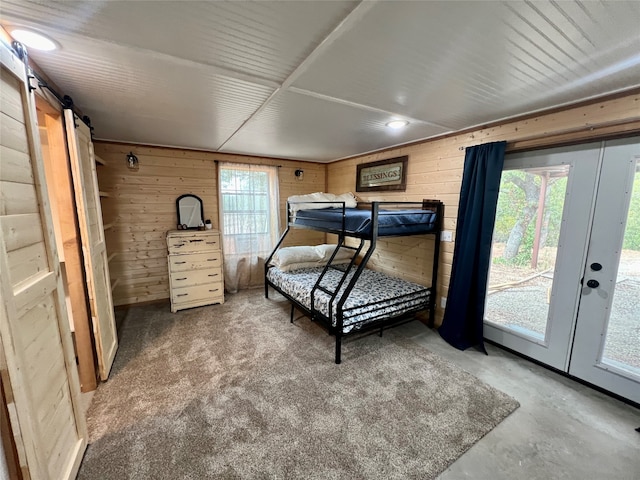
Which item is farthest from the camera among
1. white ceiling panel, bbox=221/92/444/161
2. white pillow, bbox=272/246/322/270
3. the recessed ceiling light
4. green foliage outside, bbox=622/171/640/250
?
white pillow, bbox=272/246/322/270

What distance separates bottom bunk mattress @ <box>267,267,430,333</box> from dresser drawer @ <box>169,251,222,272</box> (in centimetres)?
81

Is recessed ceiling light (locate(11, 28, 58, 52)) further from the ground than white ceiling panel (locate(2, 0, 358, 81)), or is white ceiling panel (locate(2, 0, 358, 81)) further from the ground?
recessed ceiling light (locate(11, 28, 58, 52))

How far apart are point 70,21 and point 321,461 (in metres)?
2.44

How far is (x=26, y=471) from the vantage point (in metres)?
1.02

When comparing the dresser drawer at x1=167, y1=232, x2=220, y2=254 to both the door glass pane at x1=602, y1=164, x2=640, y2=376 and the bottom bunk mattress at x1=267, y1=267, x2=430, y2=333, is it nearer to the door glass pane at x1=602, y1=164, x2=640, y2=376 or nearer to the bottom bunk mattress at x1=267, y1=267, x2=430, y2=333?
the bottom bunk mattress at x1=267, y1=267, x2=430, y2=333

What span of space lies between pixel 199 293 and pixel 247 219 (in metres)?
1.35

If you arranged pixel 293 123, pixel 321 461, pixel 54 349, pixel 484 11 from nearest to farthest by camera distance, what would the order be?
pixel 484 11, pixel 54 349, pixel 321 461, pixel 293 123

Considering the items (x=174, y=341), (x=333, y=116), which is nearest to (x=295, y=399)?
(x=174, y=341)

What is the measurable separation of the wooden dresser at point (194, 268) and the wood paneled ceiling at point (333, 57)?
1485mm

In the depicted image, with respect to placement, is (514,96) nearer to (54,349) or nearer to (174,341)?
(54,349)

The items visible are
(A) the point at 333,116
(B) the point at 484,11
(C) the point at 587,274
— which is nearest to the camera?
(B) the point at 484,11

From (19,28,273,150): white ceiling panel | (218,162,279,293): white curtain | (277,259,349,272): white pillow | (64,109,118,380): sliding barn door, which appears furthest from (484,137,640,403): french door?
(64,109,118,380): sliding barn door

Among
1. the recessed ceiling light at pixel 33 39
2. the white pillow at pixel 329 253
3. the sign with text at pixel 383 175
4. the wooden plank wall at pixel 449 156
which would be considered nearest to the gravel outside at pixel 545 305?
the wooden plank wall at pixel 449 156

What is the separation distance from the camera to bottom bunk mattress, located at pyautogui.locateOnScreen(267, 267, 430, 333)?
2.43 metres
